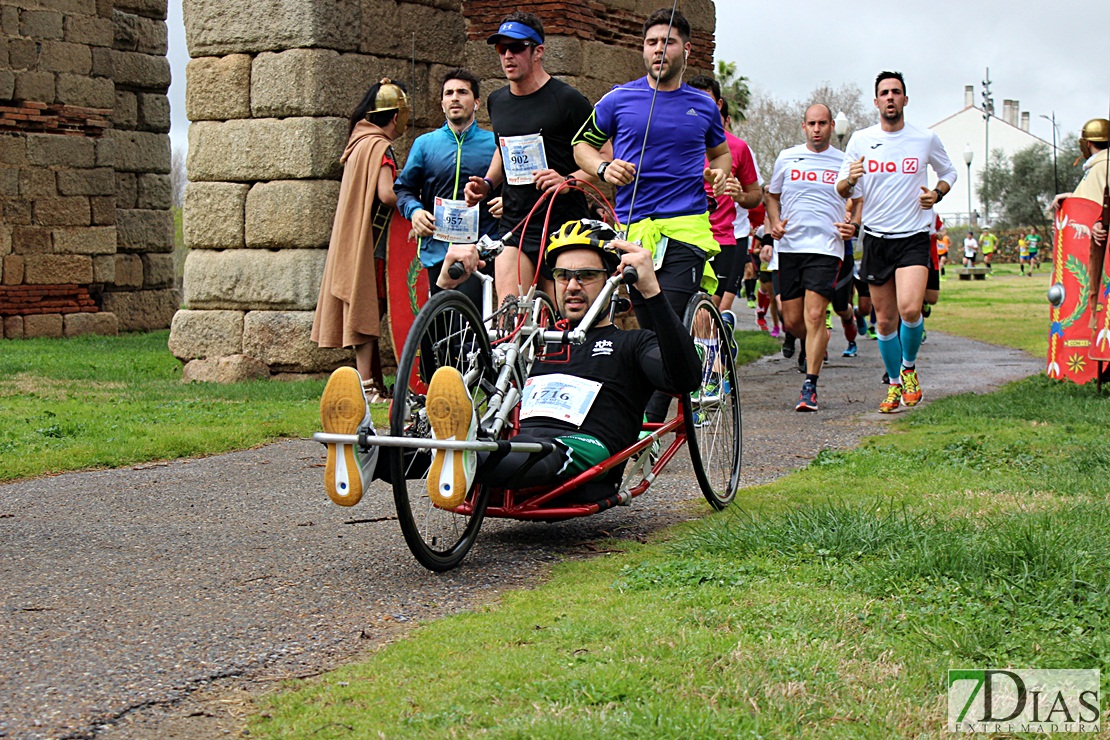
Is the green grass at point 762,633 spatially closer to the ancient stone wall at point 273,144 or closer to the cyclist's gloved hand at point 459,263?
the cyclist's gloved hand at point 459,263

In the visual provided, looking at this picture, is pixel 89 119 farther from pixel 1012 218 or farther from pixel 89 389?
pixel 1012 218

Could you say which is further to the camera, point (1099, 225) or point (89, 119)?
point (89, 119)

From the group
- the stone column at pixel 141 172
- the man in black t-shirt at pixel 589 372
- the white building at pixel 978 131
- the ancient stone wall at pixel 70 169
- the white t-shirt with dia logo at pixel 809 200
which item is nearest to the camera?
the man in black t-shirt at pixel 589 372

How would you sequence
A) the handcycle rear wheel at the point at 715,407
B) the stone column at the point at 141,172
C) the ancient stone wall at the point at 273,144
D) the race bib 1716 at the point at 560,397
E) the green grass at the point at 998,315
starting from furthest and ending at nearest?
1. the stone column at the point at 141,172
2. the green grass at the point at 998,315
3. the ancient stone wall at the point at 273,144
4. the handcycle rear wheel at the point at 715,407
5. the race bib 1716 at the point at 560,397

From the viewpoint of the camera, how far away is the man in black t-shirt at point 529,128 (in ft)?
24.4

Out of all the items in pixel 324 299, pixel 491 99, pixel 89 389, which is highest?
pixel 491 99

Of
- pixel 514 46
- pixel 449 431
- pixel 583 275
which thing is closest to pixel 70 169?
pixel 514 46

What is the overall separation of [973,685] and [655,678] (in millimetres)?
791

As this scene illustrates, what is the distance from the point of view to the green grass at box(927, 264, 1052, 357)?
17641mm

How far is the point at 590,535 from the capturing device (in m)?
5.68

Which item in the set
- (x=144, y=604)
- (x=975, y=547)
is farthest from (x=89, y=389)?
(x=975, y=547)

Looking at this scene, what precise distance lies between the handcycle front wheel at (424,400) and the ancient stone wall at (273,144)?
6.50 meters

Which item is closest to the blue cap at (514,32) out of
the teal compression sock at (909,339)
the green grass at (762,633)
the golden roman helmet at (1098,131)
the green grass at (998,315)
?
the green grass at (762,633)

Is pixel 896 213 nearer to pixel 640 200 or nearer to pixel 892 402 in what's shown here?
pixel 892 402
